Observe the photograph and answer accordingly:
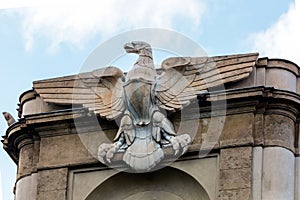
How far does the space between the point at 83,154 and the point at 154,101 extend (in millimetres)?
A: 1730

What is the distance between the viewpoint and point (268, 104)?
33938mm

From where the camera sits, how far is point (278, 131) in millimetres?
33844

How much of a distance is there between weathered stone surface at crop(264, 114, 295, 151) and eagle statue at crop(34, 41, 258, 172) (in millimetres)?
1033

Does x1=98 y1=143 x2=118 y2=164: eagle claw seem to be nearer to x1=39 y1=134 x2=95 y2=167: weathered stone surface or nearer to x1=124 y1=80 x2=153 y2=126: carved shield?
x1=39 y1=134 x2=95 y2=167: weathered stone surface

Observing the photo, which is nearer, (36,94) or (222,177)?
(222,177)

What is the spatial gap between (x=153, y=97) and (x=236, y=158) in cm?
201

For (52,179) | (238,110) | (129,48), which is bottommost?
(52,179)

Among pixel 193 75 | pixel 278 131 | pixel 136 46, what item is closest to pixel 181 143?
pixel 193 75

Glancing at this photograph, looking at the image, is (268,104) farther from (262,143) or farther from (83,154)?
(83,154)

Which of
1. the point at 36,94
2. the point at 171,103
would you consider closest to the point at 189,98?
the point at 171,103

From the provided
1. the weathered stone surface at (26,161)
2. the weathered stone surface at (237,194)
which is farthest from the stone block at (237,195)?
the weathered stone surface at (26,161)

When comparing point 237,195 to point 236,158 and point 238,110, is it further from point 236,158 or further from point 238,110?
point 238,110

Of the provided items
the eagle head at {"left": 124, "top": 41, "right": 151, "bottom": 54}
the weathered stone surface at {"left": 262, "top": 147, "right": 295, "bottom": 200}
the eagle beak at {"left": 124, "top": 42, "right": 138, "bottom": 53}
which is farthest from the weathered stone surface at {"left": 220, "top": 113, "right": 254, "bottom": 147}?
the eagle beak at {"left": 124, "top": 42, "right": 138, "bottom": 53}

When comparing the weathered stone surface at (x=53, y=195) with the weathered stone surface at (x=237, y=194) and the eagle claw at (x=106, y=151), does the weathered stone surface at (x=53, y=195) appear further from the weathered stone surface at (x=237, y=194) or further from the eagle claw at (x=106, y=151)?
the weathered stone surface at (x=237, y=194)
